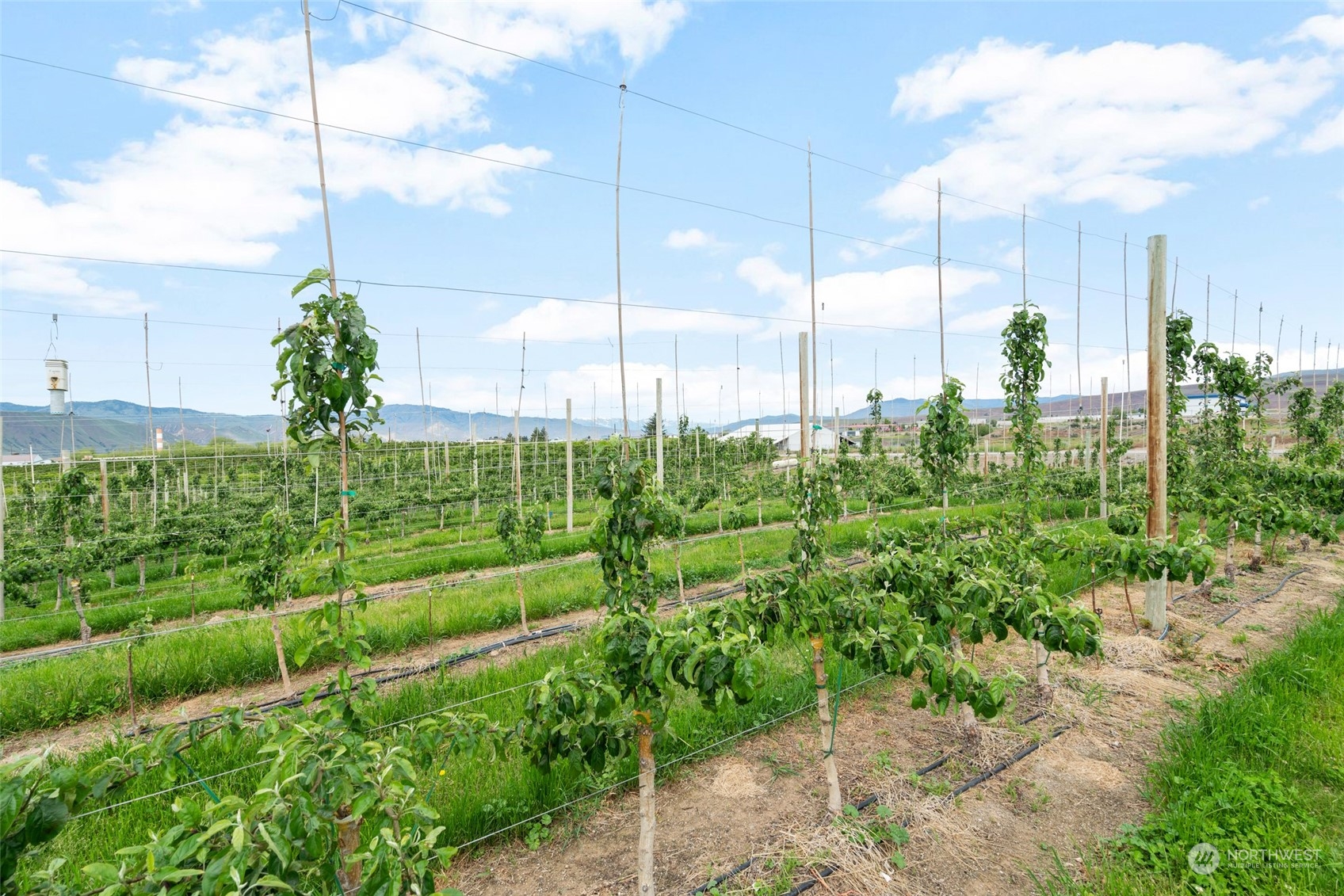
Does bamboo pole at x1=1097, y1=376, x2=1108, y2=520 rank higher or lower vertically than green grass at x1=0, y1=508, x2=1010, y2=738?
higher

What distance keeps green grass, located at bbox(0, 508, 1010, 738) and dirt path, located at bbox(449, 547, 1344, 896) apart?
151 cm

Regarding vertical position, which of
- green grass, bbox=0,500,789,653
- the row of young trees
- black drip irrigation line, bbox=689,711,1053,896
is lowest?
Answer: green grass, bbox=0,500,789,653

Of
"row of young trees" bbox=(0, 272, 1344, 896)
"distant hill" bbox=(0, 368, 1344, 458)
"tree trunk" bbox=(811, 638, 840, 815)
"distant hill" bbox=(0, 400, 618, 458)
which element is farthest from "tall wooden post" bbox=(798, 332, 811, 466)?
A: "distant hill" bbox=(0, 400, 618, 458)

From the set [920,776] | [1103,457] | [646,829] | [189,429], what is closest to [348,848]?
[646,829]

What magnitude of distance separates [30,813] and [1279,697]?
7.45 m

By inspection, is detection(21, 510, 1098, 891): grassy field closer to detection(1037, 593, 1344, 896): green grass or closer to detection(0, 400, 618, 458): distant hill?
detection(1037, 593, 1344, 896): green grass

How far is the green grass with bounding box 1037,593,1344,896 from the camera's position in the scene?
120 inches

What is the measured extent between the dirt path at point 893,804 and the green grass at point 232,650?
1.51 m

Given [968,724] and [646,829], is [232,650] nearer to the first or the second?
[646,829]

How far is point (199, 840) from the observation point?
1.46 meters

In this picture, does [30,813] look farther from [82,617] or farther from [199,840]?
[82,617]

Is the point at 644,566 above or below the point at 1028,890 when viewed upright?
above

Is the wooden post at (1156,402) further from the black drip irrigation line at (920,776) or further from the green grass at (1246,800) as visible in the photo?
the black drip irrigation line at (920,776)

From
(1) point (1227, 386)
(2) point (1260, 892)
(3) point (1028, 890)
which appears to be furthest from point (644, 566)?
(1) point (1227, 386)
